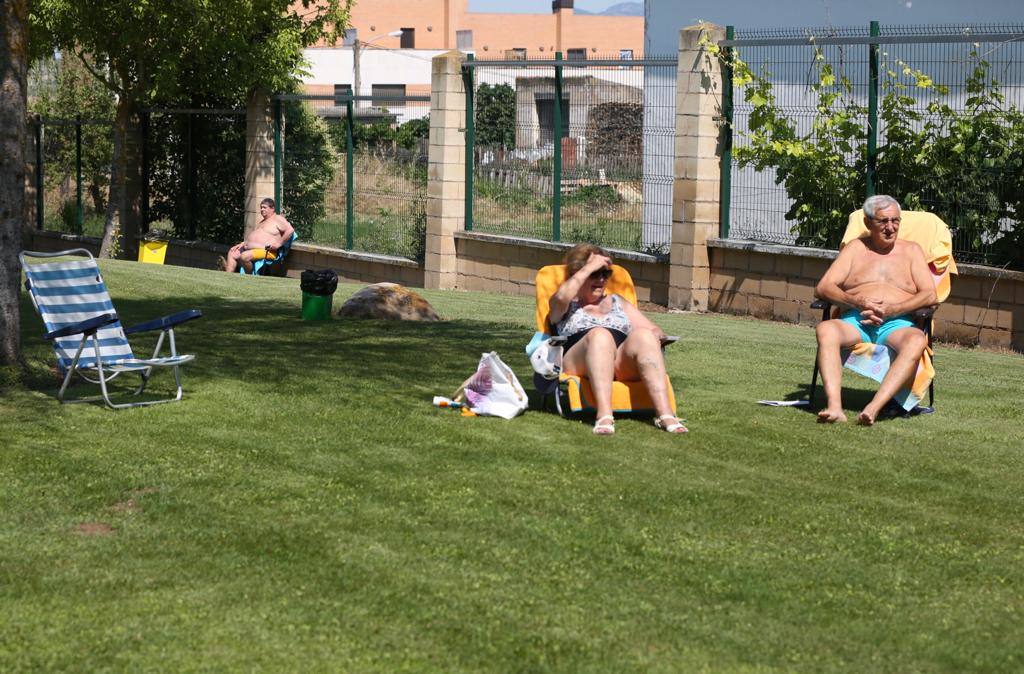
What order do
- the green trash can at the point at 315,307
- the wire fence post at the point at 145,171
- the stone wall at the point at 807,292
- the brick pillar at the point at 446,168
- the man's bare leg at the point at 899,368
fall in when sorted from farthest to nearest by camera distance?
the wire fence post at the point at 145,171, the brick pillar at the point at 446,168, the stone wall at the point at 807,292, the green trash can at the point at 315,307, the man's bare leg at the point at 899,368

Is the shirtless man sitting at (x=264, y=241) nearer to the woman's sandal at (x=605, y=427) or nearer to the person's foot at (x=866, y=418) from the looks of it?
the woman's sandal at (x=605, y=427)

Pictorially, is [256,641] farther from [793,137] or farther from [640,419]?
[793,137]

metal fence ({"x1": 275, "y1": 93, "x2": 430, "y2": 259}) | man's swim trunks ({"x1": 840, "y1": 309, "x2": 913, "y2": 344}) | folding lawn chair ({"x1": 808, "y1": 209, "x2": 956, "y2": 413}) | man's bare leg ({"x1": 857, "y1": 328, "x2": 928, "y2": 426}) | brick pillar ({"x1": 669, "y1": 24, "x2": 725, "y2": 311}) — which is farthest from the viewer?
metal fence ({"x1": 275, "y1": 93, "x2": 430, "y2": 259})

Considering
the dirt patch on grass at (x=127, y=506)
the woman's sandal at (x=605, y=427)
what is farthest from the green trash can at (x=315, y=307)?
the dirt patch on grass at (x=127, y=506)

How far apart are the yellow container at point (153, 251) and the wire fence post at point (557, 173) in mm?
7834

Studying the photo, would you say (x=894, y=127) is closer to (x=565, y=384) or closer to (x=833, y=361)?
(x=833, y=361)

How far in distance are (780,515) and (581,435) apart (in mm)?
1794

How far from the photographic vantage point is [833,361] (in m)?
8.62

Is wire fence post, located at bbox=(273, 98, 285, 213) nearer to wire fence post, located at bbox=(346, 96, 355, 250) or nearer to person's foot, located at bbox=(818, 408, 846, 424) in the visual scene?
wire fence post, located at bbox=(346, 96, 355, 250)

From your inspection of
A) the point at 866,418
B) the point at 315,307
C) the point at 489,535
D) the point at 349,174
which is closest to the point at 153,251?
the point at 349,174

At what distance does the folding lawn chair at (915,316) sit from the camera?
8625 mm

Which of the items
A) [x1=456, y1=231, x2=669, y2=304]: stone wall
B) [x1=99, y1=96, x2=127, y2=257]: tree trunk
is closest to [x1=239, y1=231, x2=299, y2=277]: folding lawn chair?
[x1=456, y1=231, x2=669, y2=304]: stone wall

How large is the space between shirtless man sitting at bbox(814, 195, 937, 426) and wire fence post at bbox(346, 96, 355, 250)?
11.9 m

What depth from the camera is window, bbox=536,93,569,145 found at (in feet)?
56.8
